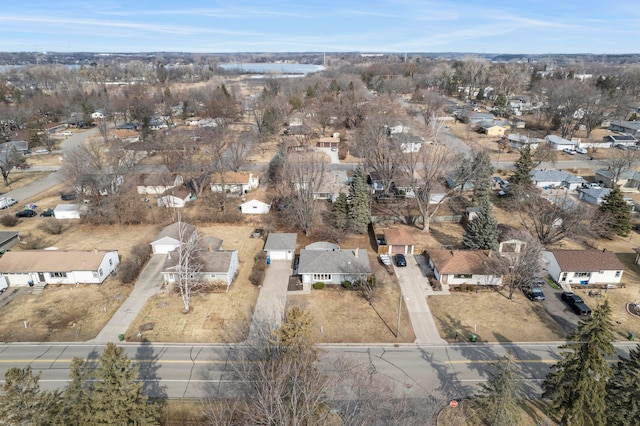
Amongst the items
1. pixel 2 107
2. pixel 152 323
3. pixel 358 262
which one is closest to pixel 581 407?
pixel 358 262

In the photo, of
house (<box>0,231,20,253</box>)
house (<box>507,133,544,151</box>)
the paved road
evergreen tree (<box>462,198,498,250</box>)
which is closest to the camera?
the paved road

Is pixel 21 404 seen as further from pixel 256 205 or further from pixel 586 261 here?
pixel 586 261

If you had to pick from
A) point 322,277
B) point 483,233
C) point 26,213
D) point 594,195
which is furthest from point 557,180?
point 26,213

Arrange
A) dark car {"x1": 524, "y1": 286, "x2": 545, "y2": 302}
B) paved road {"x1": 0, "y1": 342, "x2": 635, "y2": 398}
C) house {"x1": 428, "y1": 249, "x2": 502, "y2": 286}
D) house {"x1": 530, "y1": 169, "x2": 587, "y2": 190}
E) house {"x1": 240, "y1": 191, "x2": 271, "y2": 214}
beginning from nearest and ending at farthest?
paved road {"x1": 0, "y1": 342, "x2": 635, "y2": 398}
dark car {"x1": 524, "y1": 286, "x2": 545, "y2": 302}
house {"x1": 428, "y1": 249, "x2": 502, "y2": 286}
house {"x1": 240, "y1": 191, "x2": 271, "y2": 214}
house {"x1": 530, "y1": 169, "x2": 587, "y2": 190}

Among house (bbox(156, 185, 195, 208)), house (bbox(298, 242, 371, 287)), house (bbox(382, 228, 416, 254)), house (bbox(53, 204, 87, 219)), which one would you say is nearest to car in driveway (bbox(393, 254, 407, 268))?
house (bbox(382, 228, 416, 254))

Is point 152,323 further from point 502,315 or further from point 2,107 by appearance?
point 2,107

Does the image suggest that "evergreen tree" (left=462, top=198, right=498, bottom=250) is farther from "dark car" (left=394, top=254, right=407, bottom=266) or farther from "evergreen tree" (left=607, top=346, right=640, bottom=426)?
"evergreen tree" (left=607, top=346, right=640, bottom=426)
